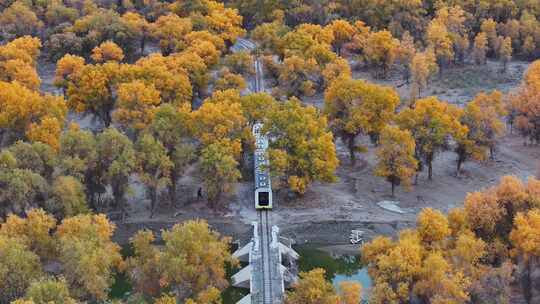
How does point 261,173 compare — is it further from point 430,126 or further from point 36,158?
point 36,158

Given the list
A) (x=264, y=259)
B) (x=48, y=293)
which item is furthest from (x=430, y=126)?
(x=48, y=293)

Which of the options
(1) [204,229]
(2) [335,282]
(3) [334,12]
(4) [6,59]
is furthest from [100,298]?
(3) [334,12]

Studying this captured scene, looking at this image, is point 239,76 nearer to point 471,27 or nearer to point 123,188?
point 123,188

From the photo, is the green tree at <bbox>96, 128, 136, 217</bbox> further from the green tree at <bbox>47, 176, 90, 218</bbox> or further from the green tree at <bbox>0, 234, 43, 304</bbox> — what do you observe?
the green tree at <bbox>0, 234, 43, 304</bbox>

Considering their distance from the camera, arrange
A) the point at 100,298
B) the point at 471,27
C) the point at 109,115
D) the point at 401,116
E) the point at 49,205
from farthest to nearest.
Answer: the point at 471,27 → the point at 109,115 → the point at 401,116 → the point at 49,205 → the point at 100,298

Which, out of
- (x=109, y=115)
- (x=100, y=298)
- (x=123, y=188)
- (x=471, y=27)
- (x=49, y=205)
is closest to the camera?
(x=100, y=298)

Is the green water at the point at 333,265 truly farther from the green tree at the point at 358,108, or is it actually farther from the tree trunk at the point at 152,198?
the green tree at the point at 358,108

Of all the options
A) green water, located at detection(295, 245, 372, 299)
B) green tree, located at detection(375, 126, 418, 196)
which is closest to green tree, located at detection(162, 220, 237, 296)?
green water, located at detection(295, 245, 372, 299)
